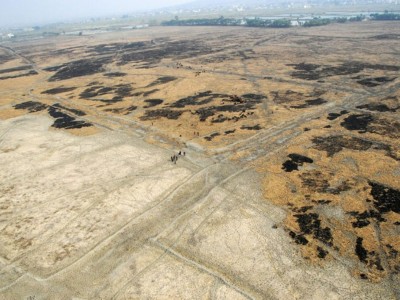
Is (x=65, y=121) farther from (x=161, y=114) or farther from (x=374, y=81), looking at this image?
(x=374, y=81)

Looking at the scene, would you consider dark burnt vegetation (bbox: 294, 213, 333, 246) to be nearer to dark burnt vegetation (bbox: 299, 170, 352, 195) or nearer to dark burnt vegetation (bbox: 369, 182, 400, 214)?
dark burnt vegetation (bbox: 299, 170, 352, 195)

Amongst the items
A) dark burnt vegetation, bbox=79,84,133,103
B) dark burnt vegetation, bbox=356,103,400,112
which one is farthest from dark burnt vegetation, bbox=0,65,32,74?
dark burnt vegetation, bbox=356,103,400,112

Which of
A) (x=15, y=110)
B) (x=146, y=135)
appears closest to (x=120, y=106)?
(x=146, y=135)

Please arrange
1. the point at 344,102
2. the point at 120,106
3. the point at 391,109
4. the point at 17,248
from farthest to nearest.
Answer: the point at 120,106
the point at 344,102
the point at 391,109
the point at 17,248

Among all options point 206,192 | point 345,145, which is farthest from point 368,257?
point 345,145

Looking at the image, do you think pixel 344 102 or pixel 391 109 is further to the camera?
pixel 344 102

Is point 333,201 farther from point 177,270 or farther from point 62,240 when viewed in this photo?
point 62,240

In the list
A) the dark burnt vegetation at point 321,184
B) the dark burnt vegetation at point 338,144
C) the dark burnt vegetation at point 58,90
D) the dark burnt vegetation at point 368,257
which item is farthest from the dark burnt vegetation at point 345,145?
the dark burnt vegetation at point 58,90
